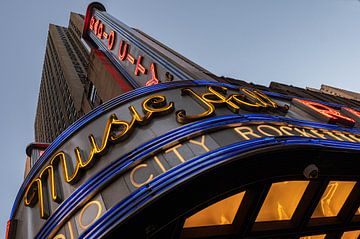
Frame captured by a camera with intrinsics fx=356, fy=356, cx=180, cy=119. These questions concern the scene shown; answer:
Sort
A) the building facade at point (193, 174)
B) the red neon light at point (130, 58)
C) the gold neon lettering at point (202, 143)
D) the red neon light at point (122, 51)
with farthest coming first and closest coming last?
the red neon light at point (122, 51) → the red neon light at point (130, 58) → the gold neon lettering at point (202, 143) → the building facade at point (193, 174)

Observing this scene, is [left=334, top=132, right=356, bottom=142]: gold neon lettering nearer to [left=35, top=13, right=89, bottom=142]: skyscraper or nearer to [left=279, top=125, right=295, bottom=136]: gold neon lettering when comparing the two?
[left=279, top=125, right=295, bottom=136]: gold neon lettering

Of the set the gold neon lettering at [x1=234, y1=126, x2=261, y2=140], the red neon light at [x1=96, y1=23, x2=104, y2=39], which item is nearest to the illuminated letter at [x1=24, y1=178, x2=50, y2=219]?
the gold neon lettering at [x1=234, y1=126, x2=261, y2=140]

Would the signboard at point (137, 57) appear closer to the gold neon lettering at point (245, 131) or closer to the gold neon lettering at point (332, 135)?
the gold neon lettering at point (332, 135)

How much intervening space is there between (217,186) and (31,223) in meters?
5.97

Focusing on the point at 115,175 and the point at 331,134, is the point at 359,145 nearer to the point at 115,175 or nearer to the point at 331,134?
the point at 331,134

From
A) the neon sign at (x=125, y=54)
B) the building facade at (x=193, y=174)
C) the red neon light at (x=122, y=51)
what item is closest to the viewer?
the building facade at (x=193, y=174)

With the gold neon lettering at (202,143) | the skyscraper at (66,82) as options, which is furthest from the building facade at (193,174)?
the skyscraper at (66,82)

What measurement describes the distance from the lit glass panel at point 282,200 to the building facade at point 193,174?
0.04 meters

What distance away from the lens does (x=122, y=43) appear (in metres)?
29.2

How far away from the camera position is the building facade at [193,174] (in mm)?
8148

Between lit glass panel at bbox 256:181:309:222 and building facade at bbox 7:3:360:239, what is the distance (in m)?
0.04

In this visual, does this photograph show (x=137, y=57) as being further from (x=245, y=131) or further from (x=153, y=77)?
(x=245, y=131)

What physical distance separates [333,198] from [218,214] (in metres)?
4.66

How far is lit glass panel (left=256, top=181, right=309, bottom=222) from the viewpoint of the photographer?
10.4 meters
